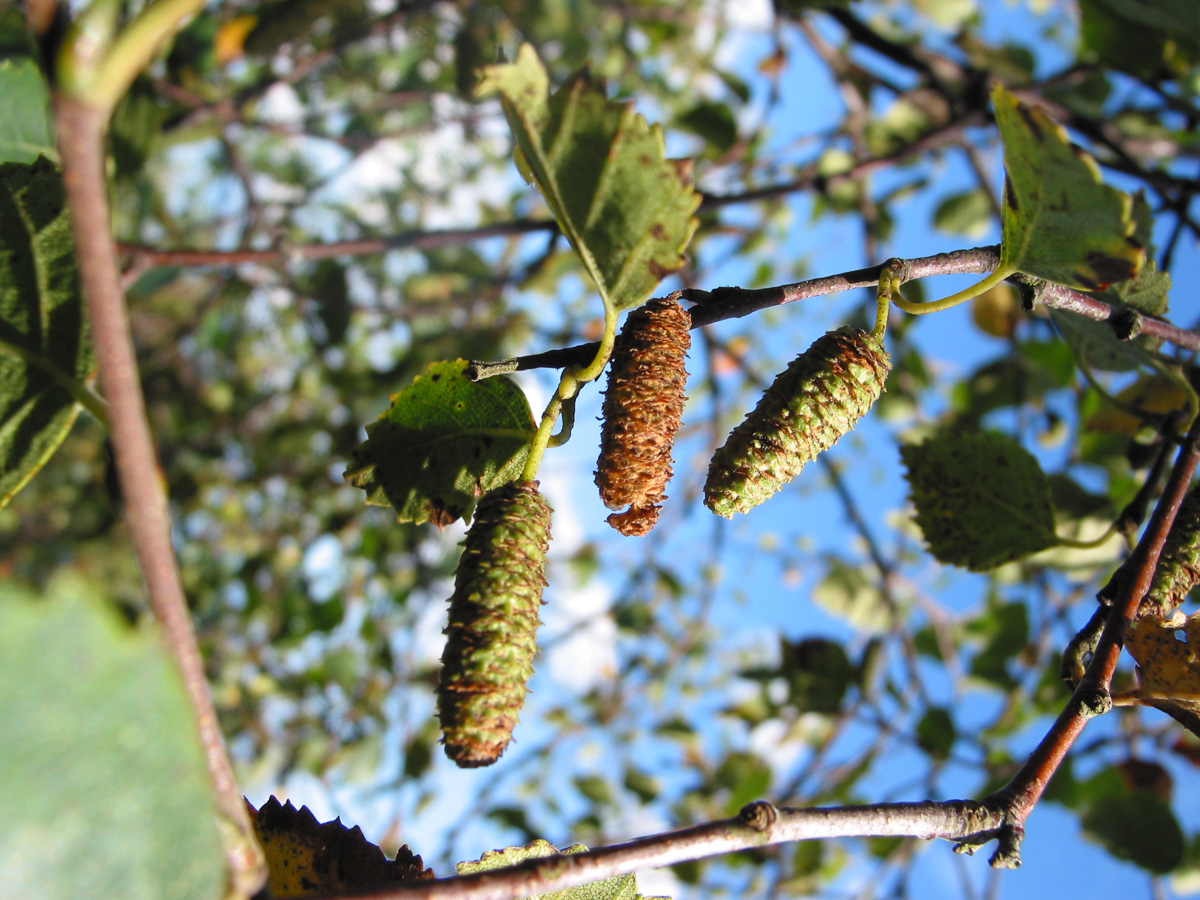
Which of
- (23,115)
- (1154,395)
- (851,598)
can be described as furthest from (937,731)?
(23,115)

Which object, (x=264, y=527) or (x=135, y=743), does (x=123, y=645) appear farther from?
(x=264, y=527)

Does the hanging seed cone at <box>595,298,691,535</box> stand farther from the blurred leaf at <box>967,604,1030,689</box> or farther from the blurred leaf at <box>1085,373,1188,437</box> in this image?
the blurred leaf at <box>967,604,1030,689</box>

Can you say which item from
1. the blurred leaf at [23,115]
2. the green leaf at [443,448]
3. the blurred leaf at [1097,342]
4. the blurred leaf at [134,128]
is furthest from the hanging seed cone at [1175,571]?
the blurred leaf at [134,128]

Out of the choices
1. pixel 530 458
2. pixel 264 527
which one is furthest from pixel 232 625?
pixel 530 458

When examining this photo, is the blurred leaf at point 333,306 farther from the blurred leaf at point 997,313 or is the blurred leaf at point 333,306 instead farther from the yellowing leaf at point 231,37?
the blurred leaf at point 997,313

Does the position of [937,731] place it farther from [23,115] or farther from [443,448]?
[23,115]
